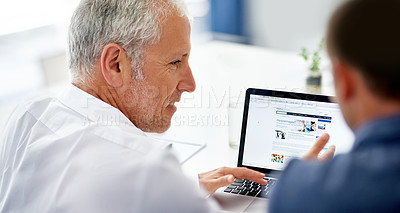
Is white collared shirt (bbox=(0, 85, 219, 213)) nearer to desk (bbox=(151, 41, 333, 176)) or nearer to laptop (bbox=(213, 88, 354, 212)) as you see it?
laptop (bbox=(213, 88, 354, 212))

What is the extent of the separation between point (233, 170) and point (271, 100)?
261mm

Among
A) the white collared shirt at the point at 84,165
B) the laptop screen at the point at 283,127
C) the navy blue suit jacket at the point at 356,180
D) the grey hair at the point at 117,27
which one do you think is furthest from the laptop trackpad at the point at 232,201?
the navy blue suit jacket at the point at 356,180

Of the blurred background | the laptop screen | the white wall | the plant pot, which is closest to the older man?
the laptop screen

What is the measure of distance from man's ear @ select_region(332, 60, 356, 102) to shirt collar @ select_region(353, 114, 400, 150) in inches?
2.4

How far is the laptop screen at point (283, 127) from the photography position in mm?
1497

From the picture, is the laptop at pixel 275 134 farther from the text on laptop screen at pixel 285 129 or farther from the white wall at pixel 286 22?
the white wall at pixel 286 22

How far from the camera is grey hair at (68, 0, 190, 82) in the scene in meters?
1.33

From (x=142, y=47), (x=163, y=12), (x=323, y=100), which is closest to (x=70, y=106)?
(x=142, y=47)

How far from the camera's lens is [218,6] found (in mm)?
4875

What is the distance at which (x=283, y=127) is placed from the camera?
1.54m

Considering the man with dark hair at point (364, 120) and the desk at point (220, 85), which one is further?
the desk at point (220, 85)

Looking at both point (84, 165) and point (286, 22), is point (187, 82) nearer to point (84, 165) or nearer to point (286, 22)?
point (84, 165)

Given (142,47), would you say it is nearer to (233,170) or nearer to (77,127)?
(77,127)

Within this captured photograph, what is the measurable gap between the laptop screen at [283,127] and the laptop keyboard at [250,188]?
0.07m
